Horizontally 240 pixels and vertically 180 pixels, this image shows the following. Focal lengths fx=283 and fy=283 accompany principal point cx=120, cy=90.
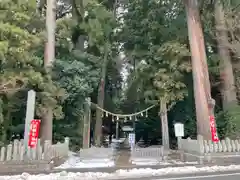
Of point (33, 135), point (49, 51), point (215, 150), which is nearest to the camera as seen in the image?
point (33, 135)

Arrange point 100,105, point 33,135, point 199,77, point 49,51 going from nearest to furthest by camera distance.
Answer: point 33,135
point 199,77
point 49,51
point 100,105

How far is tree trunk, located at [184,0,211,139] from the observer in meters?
13.5

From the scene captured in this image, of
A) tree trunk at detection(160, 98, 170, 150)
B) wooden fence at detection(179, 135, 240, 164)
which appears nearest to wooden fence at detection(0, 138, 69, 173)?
wooden fence at detection(179, 135, 240, 164)

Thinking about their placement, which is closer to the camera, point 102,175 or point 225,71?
point 102,175

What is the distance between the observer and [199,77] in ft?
45.6

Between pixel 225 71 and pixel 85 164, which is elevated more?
pixel 225 71

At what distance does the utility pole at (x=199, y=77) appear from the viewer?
13.5 m

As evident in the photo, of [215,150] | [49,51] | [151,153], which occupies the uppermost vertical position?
[49,51]

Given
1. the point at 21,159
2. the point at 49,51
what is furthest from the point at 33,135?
the point at 49,51

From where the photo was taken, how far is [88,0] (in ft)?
54.3

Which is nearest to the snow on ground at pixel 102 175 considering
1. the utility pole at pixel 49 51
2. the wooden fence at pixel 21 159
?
the wooden fence at pixel 21 159

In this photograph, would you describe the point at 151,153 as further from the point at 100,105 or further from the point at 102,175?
the point at 100,105

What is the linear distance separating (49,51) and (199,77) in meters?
7.75

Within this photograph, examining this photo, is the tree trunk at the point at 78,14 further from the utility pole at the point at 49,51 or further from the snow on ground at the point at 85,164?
the snow on ground at the point at 85,164
